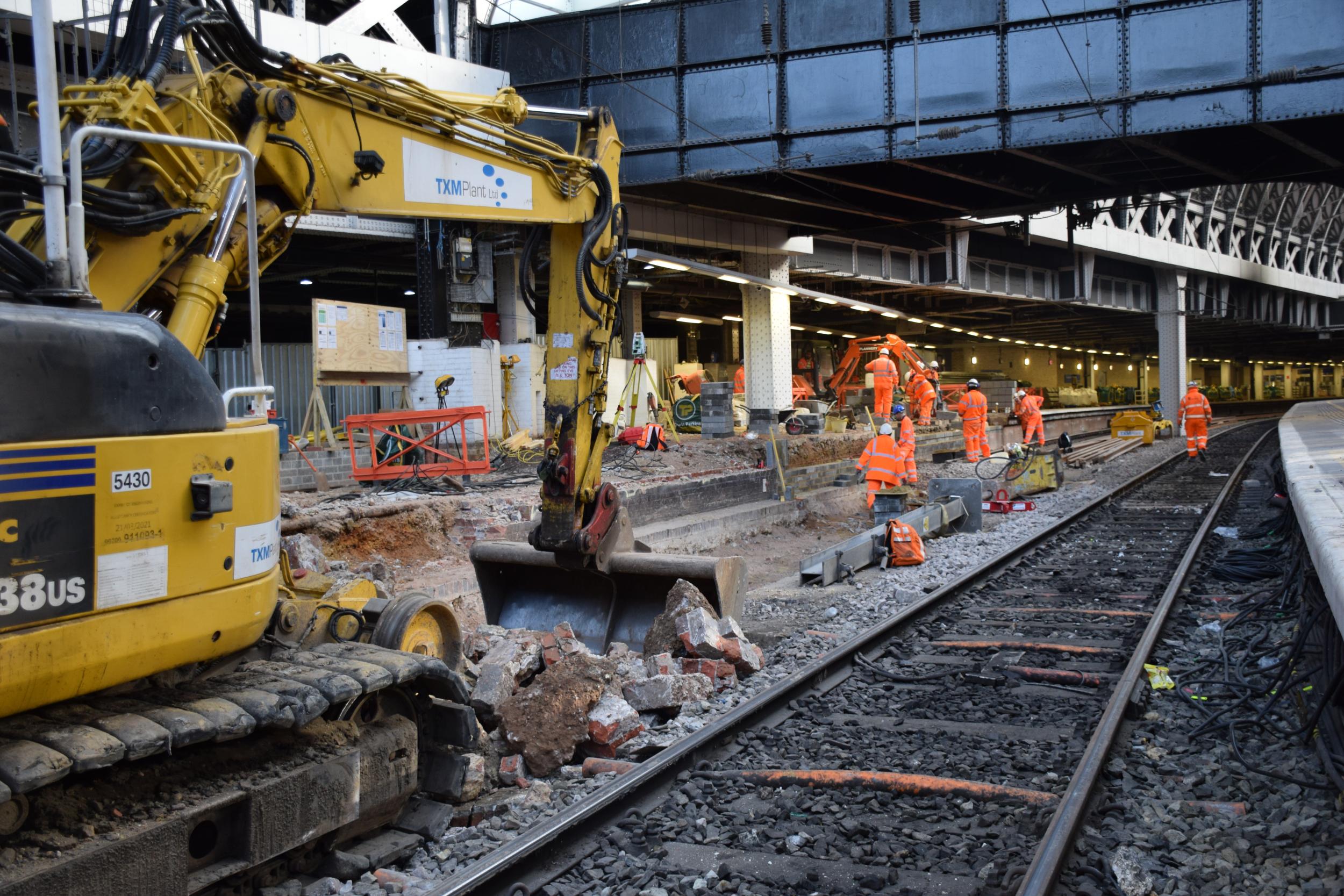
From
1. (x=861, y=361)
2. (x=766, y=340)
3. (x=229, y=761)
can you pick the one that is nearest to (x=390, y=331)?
(x=766, y=340)

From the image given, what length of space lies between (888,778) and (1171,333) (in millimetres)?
41217

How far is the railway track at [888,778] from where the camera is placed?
4.43 m

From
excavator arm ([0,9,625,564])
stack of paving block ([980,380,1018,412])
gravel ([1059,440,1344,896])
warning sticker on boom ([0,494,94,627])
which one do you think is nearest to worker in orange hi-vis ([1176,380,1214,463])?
stack of paving block ([980,380,1018,412])

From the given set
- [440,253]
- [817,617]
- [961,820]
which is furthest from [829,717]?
[440,253]

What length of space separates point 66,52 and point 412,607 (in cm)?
1289

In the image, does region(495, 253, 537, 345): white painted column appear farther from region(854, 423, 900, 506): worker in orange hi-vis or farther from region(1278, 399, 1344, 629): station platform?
region(1278, 399, 1344, 629): station platform

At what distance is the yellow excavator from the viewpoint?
334cm

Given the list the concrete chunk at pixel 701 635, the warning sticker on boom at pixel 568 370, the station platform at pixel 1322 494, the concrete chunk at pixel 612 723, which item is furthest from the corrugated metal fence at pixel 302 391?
the station platform at pixel 1322 494

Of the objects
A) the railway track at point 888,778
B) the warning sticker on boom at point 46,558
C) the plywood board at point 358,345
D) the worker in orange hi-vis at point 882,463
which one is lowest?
the railway track at point 888,778

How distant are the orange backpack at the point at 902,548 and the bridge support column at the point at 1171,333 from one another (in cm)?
3340

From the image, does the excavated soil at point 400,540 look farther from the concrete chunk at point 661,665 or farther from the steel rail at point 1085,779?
the steel rail at point 1085,779

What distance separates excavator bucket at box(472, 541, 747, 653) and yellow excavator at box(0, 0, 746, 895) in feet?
8.27

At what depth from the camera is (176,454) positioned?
3.71 m

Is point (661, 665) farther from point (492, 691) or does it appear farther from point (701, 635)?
point (492, 691)
